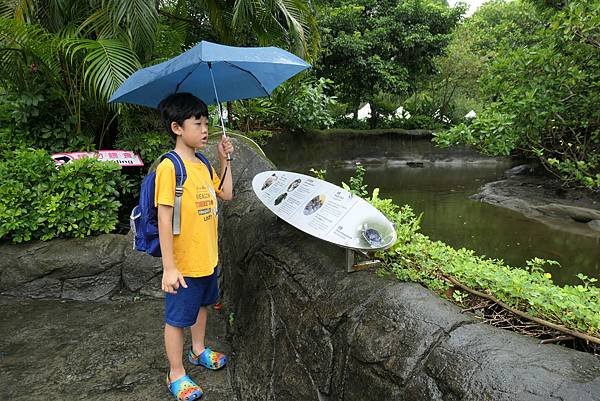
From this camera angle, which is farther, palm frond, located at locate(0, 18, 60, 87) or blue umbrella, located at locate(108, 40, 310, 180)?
palm frond, located at locate(0, 18, 60, 87)

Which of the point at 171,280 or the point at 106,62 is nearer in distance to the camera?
the point at 171,280

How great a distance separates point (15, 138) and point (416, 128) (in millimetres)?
18939

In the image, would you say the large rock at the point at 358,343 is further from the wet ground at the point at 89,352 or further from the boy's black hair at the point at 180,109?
the boy's black hair at the point at 180,109

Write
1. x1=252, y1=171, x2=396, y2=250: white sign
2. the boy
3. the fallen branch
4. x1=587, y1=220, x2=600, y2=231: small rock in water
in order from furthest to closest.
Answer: x1=587, y1=220, x2=600, y2=231: small rock in water
the boy
x1=252, y1=171, x2=396, y2=250: white sign
the fallen branch

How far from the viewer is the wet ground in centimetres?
262

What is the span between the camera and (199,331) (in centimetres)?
280

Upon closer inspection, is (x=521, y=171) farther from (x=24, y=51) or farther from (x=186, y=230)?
(x=186, y=230)

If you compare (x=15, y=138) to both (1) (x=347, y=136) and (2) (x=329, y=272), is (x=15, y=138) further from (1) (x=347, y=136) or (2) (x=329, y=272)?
(1) (x=347, y=136)

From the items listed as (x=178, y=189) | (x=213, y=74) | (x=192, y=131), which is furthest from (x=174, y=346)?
(x=213, y=74)

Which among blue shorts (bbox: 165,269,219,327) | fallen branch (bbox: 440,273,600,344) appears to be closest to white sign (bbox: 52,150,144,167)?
blue shorts (bbox: 165,269,219,327)

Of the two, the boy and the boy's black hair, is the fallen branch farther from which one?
the boy's black hair

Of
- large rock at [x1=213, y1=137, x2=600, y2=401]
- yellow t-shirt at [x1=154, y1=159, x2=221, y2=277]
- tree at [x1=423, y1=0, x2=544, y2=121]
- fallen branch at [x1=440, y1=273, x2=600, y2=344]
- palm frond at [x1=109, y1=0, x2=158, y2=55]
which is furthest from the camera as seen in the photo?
tree at [x1=423, y1=0, x2=544, y2=121]

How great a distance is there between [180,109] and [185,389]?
1.55m

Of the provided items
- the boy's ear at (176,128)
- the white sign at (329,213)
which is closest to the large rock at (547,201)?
the white sign at (329,213)
